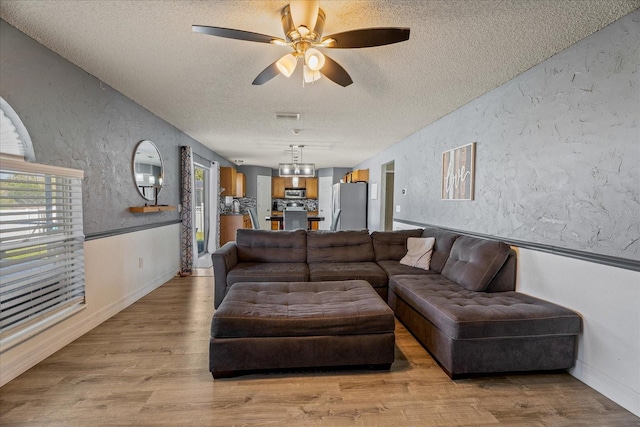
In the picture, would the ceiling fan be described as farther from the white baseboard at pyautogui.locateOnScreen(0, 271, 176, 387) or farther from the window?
the white baseboard at pyautogui.locateOnScreen(0, 271, 176, 387)

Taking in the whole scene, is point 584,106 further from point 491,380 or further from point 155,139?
point 155,139

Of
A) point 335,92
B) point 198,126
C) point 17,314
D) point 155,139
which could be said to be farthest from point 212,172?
point 17,314

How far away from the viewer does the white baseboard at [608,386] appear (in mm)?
1688

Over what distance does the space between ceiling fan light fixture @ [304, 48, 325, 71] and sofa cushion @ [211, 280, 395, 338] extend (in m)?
1.63

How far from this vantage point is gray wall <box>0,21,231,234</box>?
2.02m

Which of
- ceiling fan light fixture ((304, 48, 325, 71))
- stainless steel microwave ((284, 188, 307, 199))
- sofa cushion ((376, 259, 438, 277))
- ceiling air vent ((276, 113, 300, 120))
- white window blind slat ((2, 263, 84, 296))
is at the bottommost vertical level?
sofa cushion ((376, 259, 438, 277))

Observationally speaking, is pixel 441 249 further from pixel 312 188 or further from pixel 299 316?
pixel 312 188

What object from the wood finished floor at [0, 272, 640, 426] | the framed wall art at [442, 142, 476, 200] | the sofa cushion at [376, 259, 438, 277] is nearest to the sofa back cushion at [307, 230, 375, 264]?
the sofa cushion at [376, 259, 438, 277]

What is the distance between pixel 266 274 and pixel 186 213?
2.42 meters

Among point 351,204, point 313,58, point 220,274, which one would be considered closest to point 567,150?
point 313,58

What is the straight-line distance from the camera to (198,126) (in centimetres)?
442

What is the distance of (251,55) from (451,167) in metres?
2.64

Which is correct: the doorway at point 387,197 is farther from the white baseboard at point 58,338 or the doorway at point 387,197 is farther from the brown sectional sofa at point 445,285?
the white baseboard at point 58,338

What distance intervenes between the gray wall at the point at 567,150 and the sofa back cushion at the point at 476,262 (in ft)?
0.80
